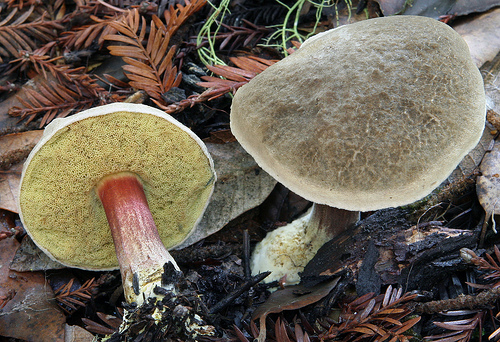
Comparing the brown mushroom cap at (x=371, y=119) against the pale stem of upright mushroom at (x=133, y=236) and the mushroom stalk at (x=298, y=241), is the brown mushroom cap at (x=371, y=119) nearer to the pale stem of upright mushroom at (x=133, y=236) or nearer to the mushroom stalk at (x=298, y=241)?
the mushroom stalk at (x=298, y=241)

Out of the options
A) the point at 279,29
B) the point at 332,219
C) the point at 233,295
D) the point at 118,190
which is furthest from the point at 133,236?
the point at 279,29

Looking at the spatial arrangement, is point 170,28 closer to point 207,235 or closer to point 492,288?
point 207,235

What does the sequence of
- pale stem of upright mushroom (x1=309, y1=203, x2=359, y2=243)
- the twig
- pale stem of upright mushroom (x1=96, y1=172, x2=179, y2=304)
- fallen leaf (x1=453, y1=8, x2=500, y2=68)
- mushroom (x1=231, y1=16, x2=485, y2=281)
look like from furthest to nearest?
fallen leaf (x1=453, y1=8, x2=500, y2=68)
pale stem of upright mushroom (x1=309, y1=203, x2=359, y2=243)
the twig
pale stem of upright mushroom (x1=96, y1=172, x2=179, y2=304)
mushroom (x1=231, y1=16, x2=485, y2=281)

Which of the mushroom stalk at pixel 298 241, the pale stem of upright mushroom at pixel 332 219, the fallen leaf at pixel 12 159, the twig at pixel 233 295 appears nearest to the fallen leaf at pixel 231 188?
the mushroom stalk at pixel 298 241

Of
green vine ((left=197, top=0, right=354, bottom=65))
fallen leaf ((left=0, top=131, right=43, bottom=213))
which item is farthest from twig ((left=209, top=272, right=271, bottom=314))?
green vine ((left=197, top=0, right=354, bottom=65))

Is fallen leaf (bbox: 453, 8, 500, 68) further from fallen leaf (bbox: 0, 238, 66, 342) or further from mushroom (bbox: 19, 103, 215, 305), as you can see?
fallen leaf (bbox: 0, 238, 66, 342)

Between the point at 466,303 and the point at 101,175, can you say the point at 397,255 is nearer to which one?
the point at 466,303
